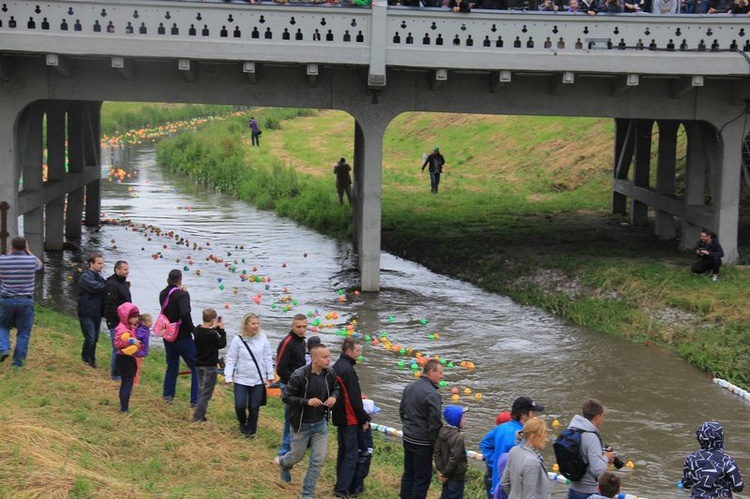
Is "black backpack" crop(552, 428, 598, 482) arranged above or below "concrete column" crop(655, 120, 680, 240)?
below

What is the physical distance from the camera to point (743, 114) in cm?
2245

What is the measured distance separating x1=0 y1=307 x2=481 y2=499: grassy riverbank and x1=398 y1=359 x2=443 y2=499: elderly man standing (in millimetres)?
905

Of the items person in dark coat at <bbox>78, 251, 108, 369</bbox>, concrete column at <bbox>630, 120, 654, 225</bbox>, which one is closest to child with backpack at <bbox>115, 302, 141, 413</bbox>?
person in dark coat at <bbox>78, 251, 108, 369</bbox>

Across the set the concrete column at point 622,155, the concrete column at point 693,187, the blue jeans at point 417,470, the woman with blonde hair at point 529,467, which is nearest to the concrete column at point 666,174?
the concrete column at point 693,187

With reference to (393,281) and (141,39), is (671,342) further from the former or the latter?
(141,39)

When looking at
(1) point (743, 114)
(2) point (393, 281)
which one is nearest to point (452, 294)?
(2) point (393, 281)

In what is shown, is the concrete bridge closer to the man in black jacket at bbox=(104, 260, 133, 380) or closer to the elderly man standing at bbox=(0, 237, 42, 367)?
the elderly man standing at bbox=(0, 237, 42, 367)

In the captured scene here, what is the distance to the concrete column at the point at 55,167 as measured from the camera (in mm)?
25734

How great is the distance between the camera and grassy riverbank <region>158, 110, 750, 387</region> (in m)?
19.9

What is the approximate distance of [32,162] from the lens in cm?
2394

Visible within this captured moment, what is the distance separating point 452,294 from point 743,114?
6895 millimetres

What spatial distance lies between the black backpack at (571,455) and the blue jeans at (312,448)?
2439 millimetres

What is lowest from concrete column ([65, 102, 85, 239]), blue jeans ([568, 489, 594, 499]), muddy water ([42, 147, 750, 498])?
muddy water ([42, 147, 750, 498])

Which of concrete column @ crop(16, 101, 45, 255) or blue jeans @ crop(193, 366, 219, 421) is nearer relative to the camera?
blue jeans @ crop(193, 366, 219, 421)
